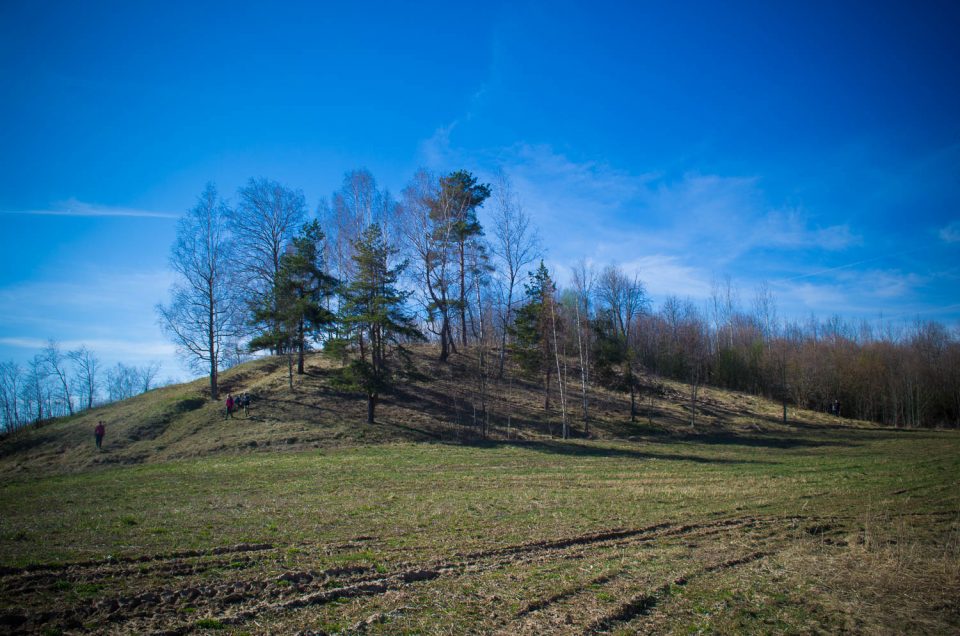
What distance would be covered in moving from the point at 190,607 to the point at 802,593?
8486 millimetres

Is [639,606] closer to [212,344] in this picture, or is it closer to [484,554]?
[484,554]

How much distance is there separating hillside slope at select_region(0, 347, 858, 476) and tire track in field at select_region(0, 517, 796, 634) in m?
17.5

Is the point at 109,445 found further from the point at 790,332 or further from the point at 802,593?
the point at 790,332

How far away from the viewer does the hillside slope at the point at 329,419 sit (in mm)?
24484

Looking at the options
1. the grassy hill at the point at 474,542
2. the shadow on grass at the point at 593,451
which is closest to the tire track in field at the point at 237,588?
the grassy hill at the point at 474,542

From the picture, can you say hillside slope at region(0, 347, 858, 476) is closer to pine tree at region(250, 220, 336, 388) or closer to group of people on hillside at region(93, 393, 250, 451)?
group of people on hillside at region(93, 393, 250, 451)

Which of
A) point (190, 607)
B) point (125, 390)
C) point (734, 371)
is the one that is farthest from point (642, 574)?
point (125, 390)

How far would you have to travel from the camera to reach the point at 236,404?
29.8 metres

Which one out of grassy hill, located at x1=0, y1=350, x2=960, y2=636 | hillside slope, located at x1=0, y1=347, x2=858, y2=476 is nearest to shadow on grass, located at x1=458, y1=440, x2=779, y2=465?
grassy hill, located at x1=0, y1=350, x2=960, y2=636

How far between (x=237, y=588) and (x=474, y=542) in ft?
13.6

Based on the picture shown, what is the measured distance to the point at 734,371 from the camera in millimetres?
57875

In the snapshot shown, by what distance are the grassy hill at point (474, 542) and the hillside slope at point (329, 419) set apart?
111cm

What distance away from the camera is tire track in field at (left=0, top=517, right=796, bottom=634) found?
Answer: 17.9 feet

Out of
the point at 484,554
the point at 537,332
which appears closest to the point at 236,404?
the point at 537,332
